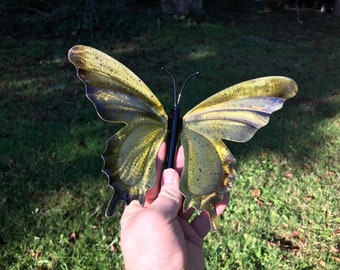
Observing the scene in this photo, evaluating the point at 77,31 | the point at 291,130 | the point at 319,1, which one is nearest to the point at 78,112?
the point at 291,130

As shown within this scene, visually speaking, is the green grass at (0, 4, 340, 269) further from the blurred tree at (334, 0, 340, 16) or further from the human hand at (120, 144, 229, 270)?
the blurred tree at (334, 0, 340, 16)

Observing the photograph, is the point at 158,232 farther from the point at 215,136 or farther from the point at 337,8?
the point at 337,8

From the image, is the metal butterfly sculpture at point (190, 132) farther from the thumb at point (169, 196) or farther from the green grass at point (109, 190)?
the green grass at point (109, 190)

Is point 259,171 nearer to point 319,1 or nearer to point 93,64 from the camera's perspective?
point 93,64

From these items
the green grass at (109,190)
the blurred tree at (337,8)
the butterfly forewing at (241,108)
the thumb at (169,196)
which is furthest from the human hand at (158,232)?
the blurred tree at (337,8)

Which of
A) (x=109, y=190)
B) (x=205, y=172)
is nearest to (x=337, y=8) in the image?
(x=109, y=190)

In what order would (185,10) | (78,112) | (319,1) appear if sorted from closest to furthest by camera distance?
(78,112) → (185,10) → (319,1)

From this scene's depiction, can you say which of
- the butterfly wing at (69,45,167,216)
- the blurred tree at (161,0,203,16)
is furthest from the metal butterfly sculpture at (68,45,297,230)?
the blurred tree at (161,0,203,16)
